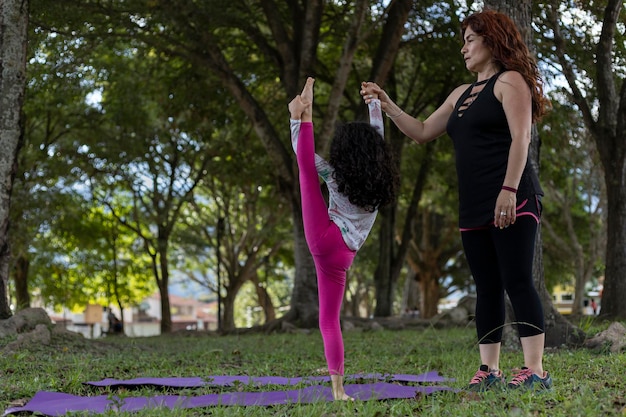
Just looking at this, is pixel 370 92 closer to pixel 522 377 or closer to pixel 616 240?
pixel 522 377

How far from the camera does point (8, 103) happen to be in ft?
27.2

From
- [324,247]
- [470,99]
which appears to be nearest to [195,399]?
[324,247]

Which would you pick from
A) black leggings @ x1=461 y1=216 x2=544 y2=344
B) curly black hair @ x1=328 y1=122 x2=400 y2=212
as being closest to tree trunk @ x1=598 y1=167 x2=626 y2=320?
black leggings @ x1=461 y1=216 x2=544 y2=344

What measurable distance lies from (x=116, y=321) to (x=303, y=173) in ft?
77.4

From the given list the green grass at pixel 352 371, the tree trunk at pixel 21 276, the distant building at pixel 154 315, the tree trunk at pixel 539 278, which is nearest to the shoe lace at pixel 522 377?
the green grass at pixel 352 371

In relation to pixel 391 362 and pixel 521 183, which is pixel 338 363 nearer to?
pixel 521 183

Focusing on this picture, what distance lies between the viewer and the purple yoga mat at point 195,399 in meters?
3.88

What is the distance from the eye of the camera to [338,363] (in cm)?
417

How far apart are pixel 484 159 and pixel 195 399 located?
2193 millimetres

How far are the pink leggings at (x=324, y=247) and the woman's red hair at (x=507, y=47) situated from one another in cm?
122

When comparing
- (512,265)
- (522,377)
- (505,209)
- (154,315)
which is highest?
(505,209)

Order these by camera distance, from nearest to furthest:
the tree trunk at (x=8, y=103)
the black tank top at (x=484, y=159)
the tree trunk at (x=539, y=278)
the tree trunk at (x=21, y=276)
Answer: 1. the black tank top at (x=484, y=159)
2. the tree trunk at (x=539, y=278)
3. the tree trunk at (x=8, y=103)
4. the tree trunk at (x=21, y=276)

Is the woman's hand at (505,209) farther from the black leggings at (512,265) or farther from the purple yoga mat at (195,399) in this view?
the purple yoga mat at (195,399)

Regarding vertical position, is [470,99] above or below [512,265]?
above
